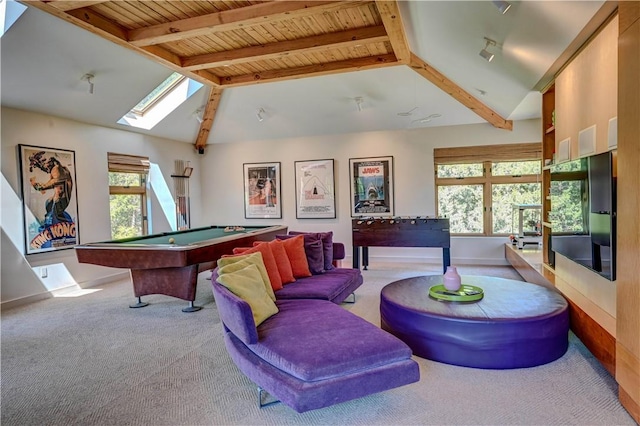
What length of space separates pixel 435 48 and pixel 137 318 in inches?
185

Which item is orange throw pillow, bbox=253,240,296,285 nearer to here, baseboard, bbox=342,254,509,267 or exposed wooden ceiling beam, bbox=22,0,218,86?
exposed wooden ceiling beam, bbox=22,0,218,86

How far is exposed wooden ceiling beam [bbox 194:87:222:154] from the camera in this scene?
6.57 metres

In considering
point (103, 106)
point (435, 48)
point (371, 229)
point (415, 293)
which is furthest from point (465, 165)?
point (103, 106)

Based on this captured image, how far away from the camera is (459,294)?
124 inches

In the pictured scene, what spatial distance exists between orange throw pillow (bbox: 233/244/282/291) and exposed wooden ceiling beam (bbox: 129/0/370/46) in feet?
7.51

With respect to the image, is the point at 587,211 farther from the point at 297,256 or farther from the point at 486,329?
the point at 297,256

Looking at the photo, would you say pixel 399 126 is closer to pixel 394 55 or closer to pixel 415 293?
pixel 394 55

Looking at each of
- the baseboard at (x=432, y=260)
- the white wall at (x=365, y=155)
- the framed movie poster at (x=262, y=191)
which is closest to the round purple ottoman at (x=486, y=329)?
the baseboard at (x=432, y=260)

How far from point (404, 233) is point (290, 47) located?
3.17 m

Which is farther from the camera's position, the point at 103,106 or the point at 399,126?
the point at 399,126

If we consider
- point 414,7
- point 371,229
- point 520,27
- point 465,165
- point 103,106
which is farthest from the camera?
point 465,165

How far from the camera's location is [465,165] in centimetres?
691

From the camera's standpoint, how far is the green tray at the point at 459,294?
3051 millimetres

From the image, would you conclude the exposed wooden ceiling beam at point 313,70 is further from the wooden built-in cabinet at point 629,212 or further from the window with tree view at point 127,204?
the wooden built-in cabinet at point 629,212
